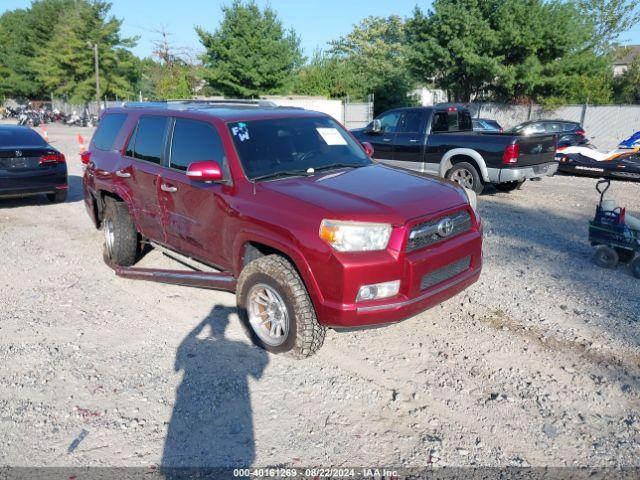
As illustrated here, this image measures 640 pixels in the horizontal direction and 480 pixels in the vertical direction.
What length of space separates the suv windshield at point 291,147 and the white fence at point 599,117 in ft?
→ 68.2

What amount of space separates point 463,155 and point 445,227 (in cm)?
689

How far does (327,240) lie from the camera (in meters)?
3.61

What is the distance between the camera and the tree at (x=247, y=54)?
37375 millimetres

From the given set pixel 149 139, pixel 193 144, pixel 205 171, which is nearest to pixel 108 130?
pixel 149 139

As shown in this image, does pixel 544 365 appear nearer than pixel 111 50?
Yes

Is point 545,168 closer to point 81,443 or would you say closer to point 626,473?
point 626,473

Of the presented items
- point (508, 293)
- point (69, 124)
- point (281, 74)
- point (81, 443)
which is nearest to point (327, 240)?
point (81, 443)

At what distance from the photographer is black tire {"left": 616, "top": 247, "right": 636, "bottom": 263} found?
6.01m

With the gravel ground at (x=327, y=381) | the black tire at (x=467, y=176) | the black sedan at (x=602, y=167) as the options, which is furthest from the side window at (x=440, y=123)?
the gravel ground at (x=327, y=381)

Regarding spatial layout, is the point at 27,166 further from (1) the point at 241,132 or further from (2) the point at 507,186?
(2) the point at 507,186

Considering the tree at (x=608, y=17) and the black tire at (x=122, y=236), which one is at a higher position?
the tree at (x=608, y=17)

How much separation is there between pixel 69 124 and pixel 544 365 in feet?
160

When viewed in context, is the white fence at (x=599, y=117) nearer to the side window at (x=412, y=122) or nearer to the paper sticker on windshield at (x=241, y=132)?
the side window at (x=412, y=122)

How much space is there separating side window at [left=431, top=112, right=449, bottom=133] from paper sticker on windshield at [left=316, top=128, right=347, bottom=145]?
20.4 ft
